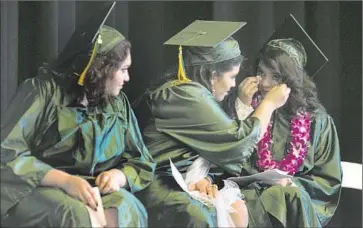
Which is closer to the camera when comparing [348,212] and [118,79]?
[118,79]

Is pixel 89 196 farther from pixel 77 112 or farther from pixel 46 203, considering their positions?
pixel 77 112

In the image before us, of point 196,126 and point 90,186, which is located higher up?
point 196,126

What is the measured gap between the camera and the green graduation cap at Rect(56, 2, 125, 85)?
1854 millimetres

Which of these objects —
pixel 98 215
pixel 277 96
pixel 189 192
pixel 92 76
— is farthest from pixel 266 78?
pixel 98 215

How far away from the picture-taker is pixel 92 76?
73.5 inches

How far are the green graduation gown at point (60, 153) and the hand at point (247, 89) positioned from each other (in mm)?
351

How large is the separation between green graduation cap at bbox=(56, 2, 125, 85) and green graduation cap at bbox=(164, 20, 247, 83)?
0.19 meters

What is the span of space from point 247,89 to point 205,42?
0.65 feet

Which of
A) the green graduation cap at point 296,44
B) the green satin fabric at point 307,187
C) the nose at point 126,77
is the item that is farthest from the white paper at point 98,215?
the green graduation cap at point 296,44

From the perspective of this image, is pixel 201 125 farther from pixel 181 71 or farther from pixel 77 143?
pixel 77 143

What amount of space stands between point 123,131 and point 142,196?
200mm

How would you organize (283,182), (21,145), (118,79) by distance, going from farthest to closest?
1. (283,182)
2. (118,79)
3. (21,145)

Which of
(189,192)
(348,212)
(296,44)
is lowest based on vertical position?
(348,212)

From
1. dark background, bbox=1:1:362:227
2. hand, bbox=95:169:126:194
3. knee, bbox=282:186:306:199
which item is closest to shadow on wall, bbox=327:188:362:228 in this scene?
dark background, bbox=1:1:362:227
